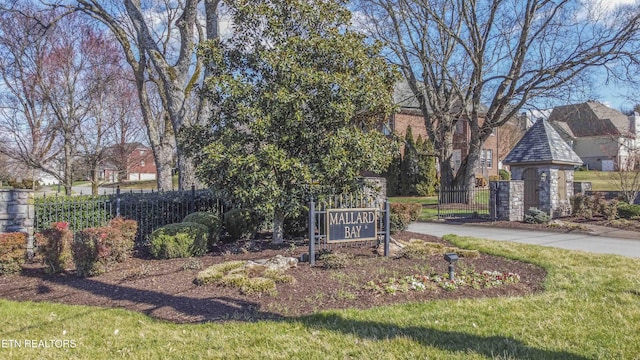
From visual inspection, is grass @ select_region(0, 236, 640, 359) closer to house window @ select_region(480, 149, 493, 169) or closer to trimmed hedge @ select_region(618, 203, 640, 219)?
trimmed hedge @ select_region(618, 203, 640, 219)

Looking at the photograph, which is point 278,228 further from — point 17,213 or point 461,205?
point 461,205

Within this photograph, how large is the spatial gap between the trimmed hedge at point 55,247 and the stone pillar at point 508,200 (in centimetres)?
1350

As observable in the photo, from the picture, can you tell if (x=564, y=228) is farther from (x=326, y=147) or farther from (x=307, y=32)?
(x=307, y=32)

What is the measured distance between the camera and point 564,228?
13.1 metres

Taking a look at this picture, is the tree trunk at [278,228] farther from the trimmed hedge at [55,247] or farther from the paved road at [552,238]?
the paved road at [552,238]

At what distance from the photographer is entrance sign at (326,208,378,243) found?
7242 mm

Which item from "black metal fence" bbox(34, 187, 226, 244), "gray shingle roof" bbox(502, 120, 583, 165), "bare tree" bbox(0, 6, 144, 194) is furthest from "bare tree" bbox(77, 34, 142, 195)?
"gray shingle roof" bbox(502, 120, 583, 165)

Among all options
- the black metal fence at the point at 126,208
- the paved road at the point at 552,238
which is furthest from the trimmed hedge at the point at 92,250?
the paved road at the point at 552,238

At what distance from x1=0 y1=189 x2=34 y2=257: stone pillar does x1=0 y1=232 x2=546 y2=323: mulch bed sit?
881mm

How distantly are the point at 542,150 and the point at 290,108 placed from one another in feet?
39.4

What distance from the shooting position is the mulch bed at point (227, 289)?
5051mm

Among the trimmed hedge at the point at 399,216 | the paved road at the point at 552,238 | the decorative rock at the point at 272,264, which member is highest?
the trimmed hedge at the point at 399,216

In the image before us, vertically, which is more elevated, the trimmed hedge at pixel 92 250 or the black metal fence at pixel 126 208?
the black metal fence at pixel 126 208

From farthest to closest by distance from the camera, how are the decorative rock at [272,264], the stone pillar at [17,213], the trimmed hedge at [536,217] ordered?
1. the trimmed hedge at [536,217]
2. the stone pillar at [17,213]
3. the decorative rock at [272,264]
